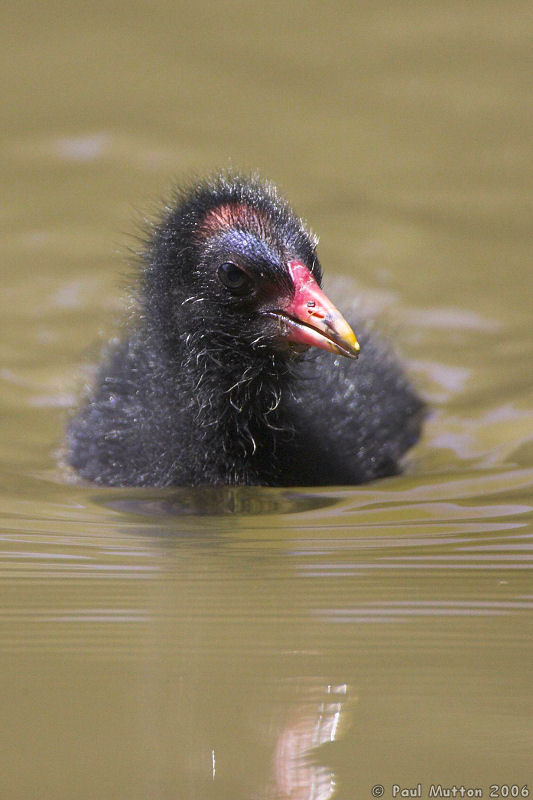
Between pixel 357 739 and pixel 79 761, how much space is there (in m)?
0.45

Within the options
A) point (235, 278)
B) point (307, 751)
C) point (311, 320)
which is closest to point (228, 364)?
point (235, 278)

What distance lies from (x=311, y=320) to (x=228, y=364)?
Result: 0.40 metres

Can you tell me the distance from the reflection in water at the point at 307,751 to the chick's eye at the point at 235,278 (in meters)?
1.94

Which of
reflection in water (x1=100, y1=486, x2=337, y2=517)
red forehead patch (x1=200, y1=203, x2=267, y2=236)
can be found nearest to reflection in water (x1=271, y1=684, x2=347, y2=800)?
reflection in water (x1=100, y1=486, x2=337, y2=517)

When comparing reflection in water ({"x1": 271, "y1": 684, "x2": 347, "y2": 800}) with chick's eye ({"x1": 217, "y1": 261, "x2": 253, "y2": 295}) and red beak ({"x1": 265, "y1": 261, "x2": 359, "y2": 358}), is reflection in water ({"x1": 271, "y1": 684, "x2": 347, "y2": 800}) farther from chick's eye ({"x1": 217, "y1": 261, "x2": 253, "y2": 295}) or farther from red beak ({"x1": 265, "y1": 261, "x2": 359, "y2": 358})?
chick's eye ({"x1": 217, "y1": 261, "x2": 253, "y2": 295})

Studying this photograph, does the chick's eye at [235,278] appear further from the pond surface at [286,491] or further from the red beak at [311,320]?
the pond surface at [286,491]

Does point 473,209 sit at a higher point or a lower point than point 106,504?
higher

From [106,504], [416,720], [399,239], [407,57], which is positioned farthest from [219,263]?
[407,57]

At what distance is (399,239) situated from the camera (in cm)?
749

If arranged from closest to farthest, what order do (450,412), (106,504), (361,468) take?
(106,504), (361,468), (450,412)

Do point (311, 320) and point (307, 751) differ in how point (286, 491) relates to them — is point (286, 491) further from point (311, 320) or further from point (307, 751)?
point (307, 751)

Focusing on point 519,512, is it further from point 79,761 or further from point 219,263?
point 79,761

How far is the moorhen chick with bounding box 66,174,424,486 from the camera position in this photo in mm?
4016

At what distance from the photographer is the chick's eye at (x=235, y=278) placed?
159 inches
